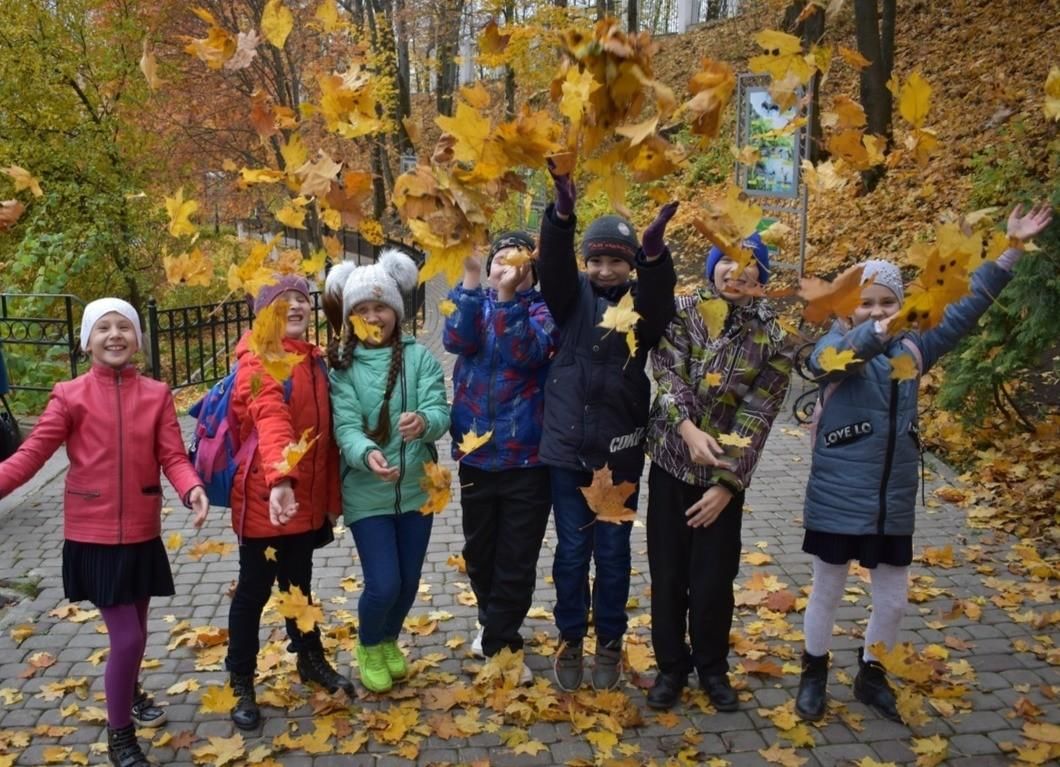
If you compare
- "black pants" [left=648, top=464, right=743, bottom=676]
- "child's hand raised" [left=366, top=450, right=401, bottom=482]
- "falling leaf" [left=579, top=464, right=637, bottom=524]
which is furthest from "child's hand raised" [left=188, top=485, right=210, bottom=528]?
"black pants" [left=648, top=464, right=743, bottom=676]

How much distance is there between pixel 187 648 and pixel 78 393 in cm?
159

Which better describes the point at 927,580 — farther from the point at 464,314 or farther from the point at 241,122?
the point at 241,122

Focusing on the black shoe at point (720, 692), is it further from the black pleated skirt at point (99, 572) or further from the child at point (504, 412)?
the black pleated skirt at point (99, 572)

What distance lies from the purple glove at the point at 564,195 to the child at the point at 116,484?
5.38 feet

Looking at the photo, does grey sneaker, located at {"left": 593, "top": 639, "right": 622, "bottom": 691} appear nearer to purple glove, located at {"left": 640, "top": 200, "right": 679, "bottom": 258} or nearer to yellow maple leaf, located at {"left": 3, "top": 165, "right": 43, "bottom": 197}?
purple glove, located at {"left": 640, "top": 200, "right": 679, "bottom": 258}

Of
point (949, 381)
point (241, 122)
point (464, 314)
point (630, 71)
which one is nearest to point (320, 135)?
point (241, 122)

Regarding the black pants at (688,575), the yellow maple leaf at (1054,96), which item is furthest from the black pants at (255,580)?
the yellow maple leaf at (1054,96)

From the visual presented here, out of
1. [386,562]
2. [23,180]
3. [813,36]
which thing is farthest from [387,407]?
[813,36]

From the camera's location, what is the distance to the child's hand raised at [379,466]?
3.28m

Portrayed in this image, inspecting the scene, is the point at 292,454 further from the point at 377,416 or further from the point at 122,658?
the point at 122,658

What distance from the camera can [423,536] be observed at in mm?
3654

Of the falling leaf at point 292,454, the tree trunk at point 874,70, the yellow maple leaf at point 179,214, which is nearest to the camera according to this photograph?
the falling leaf at point 292,454

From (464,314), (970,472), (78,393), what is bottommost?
(970,472)

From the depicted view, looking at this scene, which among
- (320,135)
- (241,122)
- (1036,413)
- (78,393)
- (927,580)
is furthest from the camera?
(241,122)
